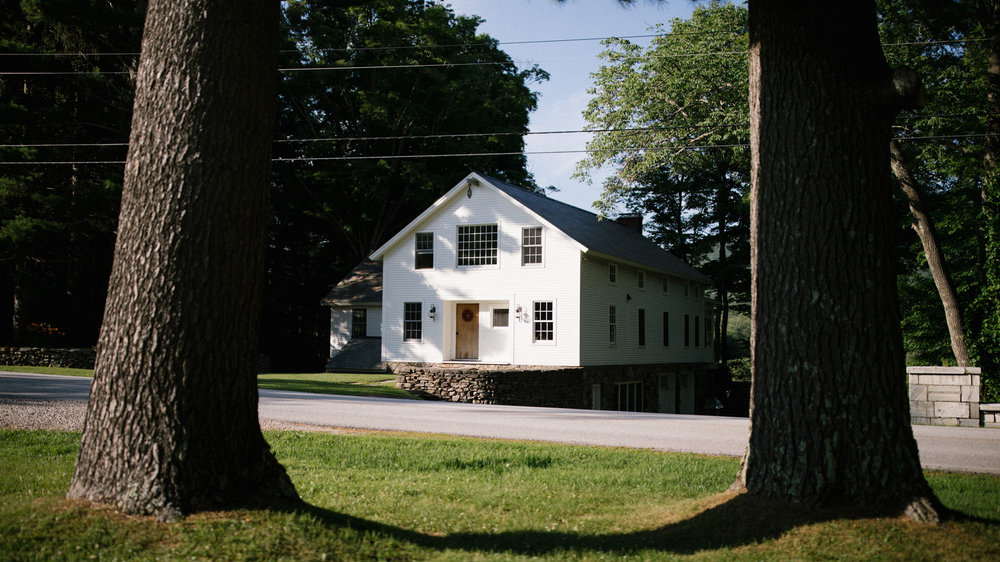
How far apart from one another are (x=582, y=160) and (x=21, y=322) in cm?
2242

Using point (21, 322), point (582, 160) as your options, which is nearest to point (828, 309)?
point (582, 160)

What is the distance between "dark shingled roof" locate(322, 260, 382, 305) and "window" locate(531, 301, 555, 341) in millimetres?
9256

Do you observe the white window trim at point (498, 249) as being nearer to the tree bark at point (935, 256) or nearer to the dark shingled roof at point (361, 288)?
the dark shingled roof at point (361, 288)

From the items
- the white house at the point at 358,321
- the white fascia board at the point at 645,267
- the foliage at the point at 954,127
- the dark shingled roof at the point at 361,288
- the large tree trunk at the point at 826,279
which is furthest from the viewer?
the dark shingled roof at the point at 361,288

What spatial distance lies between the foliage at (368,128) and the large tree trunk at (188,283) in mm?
32026

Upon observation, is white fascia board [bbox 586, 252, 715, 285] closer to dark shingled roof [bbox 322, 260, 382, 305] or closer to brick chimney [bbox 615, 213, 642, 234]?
brick chimney [bbox 615, 213, 642, 234]

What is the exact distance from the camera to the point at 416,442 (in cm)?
1023

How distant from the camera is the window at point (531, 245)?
2712 centimetres

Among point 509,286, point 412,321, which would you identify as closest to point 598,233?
point 509,286

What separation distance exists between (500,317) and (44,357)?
16537 millimetres

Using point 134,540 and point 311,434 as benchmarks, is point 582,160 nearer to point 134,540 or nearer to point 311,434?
point 311,434

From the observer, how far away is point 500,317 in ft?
91.8

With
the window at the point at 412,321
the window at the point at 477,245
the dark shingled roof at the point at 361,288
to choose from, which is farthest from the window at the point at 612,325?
the dark shingled roof at the point at 361,288

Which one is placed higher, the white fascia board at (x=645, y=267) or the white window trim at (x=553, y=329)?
the white fascia board at (x=645, y=267)
